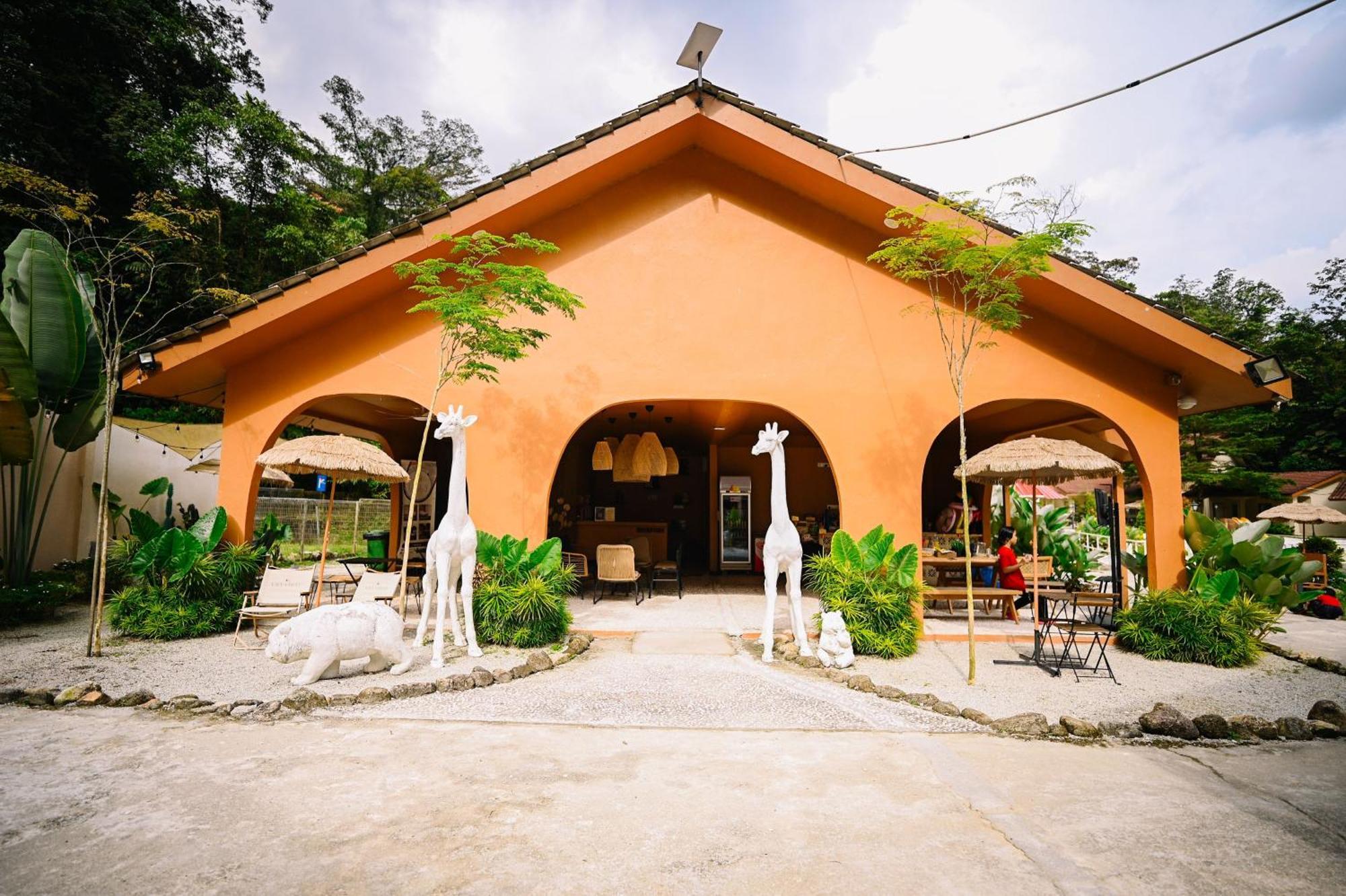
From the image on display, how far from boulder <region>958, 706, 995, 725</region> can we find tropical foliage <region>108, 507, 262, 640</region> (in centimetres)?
821

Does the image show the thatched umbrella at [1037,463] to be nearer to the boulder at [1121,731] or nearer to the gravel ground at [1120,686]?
the gravel ground at [1120,686]

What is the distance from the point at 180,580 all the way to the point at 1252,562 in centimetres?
1273

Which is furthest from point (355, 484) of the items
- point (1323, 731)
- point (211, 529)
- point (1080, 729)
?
point (1323, 731)

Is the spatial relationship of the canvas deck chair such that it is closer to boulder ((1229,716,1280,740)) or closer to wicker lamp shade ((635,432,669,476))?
wicker lamp shade ((635,432,669,476))

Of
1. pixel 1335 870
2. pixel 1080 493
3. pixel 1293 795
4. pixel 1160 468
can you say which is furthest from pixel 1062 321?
pixel 1080 493

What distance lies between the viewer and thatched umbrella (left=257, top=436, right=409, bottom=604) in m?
7.39

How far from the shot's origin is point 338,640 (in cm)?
578

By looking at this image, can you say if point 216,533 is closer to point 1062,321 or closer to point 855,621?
point 855,621

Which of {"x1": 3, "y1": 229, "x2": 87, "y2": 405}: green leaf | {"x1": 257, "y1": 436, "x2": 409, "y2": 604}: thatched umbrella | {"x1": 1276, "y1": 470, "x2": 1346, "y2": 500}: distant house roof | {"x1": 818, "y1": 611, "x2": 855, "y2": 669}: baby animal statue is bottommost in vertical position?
{"x1": 818, "y1": 611, "x2": 855, "y2": 669}: baby animal statue

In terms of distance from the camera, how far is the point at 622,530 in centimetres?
1326

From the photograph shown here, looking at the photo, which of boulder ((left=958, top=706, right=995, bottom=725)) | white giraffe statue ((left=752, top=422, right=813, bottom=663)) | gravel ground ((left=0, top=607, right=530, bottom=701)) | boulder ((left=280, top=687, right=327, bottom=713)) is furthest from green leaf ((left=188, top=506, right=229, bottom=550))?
boulder ((left=958, top=706, right=995, bottom=725))

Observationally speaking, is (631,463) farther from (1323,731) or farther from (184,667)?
(1323,731)

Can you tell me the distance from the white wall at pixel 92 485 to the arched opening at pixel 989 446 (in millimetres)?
14255

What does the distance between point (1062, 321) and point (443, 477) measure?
12.4 meters
